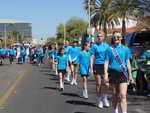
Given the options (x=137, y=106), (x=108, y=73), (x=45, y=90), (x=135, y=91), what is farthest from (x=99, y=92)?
(x=45, y=90)

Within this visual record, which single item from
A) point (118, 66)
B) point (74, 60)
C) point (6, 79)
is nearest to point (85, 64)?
point (118, 66)

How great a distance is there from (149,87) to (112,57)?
5899mm

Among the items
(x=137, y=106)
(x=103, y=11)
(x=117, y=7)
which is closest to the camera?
(x=137, y=106)

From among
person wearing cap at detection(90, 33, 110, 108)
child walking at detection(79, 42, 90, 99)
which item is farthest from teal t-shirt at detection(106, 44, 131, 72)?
child walking at detection(79, 42, 90, 99)

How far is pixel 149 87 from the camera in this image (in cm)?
1733

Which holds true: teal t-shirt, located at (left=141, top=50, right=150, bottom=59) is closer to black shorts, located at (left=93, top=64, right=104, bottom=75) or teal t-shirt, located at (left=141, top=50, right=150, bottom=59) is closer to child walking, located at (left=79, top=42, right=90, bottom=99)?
child walking, located at (left=79, top=42, right=90, bottom=99)

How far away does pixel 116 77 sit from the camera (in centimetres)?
1160

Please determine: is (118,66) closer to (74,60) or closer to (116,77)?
(116,77)

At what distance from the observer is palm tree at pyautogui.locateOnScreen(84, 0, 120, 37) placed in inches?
2022

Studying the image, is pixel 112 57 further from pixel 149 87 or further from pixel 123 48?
pixel 149 87

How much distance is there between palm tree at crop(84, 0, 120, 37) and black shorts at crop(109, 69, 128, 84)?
36937 mm

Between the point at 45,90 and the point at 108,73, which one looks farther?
the point at 45,90

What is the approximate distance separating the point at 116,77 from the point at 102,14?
4400cm

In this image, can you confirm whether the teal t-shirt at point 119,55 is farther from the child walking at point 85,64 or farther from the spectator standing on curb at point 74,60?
the spectator standing on curb at point 74,60
